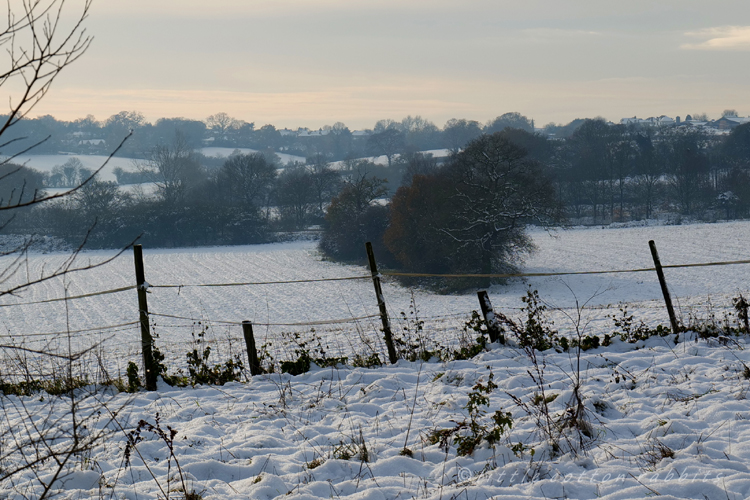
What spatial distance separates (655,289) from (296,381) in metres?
26.0

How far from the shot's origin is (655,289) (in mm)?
28469

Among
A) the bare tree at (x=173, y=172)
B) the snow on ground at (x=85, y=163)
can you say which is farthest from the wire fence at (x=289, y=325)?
the snow on ground at (x=85, y=163)

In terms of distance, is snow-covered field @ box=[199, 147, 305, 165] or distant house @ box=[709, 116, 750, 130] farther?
distant house @ box=[709, 116, 750, 130]

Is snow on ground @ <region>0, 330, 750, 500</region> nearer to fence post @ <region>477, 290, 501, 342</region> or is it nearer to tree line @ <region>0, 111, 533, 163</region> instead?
fence post @ <region>477, 290, 501, 342</region>

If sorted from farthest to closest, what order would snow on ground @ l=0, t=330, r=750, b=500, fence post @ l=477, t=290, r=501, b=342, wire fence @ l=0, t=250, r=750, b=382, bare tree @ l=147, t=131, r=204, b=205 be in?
bare tree @ l=147, t=131, r=204, b=205, fence post @ l=477, t=290, r=501, b=342, wire fence @ l=0, t=250, r=750, b=382, snow on ground @ l=0, t=330, r=750, b=500

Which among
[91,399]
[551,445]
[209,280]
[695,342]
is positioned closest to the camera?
[551,445]

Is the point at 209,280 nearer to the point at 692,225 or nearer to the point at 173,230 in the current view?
the point at 173,230

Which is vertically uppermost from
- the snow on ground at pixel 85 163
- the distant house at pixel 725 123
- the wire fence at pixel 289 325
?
the distant house at pixel 725 123

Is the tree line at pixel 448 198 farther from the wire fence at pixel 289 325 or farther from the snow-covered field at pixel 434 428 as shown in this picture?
the snow-covered field at pixel 434 428

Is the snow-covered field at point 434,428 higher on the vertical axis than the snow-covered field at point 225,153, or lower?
lower

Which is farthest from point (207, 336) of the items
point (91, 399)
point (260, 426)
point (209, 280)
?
point (209, 280)

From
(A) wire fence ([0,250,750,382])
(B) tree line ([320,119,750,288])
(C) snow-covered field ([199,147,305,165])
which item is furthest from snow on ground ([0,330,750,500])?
(C) snow-covered field ([199,147,305,165])

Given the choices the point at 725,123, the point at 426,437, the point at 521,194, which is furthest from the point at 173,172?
the point at 725,123

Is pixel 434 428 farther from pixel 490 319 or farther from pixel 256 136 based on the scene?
pixel 256 136
